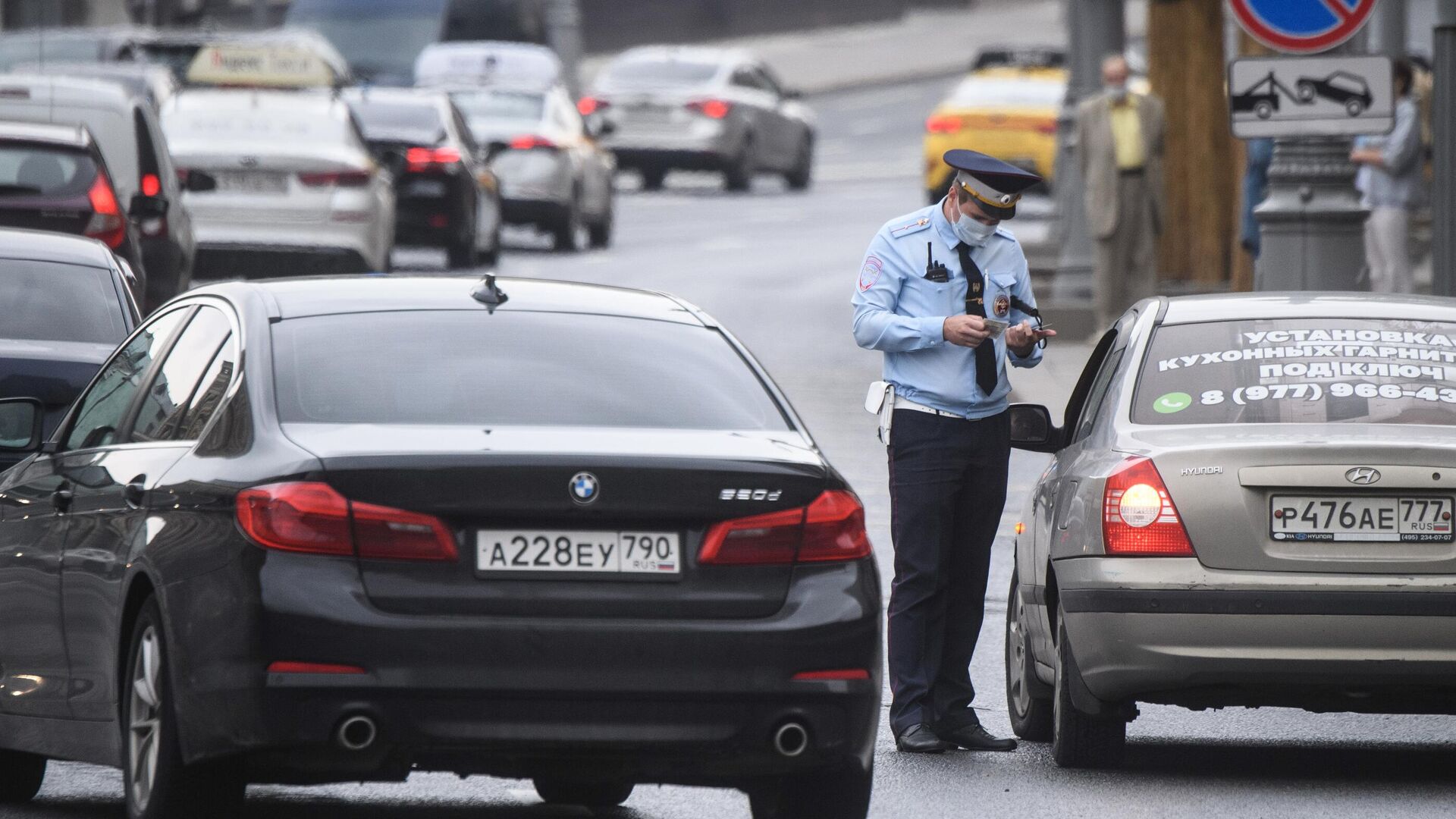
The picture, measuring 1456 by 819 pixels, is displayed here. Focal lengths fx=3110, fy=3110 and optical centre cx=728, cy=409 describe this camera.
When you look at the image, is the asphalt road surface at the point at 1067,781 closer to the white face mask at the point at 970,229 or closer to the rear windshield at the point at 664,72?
the white face mask at the point at 970,229

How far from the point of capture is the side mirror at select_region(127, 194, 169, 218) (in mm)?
17047

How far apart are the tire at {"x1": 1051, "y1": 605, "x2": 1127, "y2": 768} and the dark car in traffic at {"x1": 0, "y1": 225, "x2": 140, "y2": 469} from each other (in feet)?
11.9

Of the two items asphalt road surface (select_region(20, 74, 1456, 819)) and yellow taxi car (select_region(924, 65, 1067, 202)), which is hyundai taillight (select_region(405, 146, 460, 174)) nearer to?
yellow taxi car (select_region(924, 65, 1067, 202))

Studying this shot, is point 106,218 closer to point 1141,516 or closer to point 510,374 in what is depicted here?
Result: point 1141,516

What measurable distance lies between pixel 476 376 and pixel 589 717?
0.90 metres

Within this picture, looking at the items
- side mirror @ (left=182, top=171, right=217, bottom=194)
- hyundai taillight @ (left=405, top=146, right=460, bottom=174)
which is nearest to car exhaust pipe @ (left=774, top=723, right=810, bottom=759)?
side mirror @ (left=182, top=171, right=217, bottom=194)

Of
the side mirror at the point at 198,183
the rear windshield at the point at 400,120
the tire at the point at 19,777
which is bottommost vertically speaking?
the rear windshield at the point at 400,120

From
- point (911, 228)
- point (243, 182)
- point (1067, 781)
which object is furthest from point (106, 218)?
point (1067, 781)

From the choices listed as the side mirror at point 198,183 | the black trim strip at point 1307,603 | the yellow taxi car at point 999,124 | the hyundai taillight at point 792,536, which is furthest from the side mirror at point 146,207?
the yellow taxi car at point 999,124

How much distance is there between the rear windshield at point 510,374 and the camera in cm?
672

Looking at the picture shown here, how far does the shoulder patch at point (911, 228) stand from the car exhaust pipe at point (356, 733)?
122 inches

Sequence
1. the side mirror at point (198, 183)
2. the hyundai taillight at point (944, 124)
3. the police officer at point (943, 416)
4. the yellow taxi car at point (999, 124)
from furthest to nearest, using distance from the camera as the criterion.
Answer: the hyundai taillight at point (944, 124) < the yellow taxi car at point (999, 124) < the side mirror at point (198, 183) < the police officer at point (943, 416)

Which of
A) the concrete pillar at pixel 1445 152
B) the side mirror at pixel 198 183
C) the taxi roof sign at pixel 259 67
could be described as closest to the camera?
the concrete pillar at pixel 1445 152

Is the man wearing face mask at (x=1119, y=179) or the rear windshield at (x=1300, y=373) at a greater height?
the rear windshield at (x=1300, y=373)
